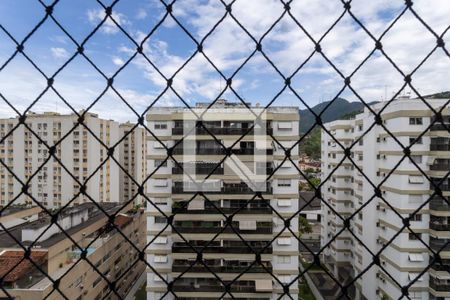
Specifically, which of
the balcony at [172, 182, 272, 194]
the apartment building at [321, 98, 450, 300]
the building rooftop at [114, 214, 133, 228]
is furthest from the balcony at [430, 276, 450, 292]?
the building rooftop at [114, 214, 133, 228]

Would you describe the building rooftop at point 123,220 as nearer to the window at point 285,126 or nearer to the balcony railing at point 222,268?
the balcony railing at point 222,268

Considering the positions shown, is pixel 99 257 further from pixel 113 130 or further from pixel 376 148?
pixel 113 130

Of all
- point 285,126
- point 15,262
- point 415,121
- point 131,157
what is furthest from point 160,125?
point 131,157

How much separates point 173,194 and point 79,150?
8658mm

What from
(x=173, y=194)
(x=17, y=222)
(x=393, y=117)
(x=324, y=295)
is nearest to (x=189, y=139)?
(x=173, y=194)

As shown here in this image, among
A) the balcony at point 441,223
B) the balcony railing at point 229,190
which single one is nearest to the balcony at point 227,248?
the balcony railing at point 229,190

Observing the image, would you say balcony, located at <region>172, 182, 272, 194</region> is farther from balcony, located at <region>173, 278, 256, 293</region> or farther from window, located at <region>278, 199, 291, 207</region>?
balcony, located at <region>173, 278, 256, 293</region>

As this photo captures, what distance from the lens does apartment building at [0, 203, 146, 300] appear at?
4.41 meters

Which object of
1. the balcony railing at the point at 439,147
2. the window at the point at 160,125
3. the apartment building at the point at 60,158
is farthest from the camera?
the apartment building at the point at 60,158

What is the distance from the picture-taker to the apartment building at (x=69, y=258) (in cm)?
441

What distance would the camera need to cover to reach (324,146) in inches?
376

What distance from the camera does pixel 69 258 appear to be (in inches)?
220

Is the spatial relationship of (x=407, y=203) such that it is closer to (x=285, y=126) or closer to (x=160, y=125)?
(x=285, y=126)

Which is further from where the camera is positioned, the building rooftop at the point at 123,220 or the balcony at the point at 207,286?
the building rooftop at the point at 123,220
